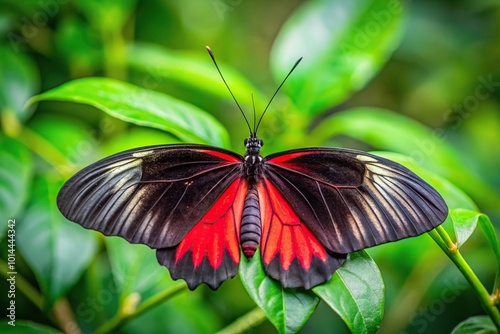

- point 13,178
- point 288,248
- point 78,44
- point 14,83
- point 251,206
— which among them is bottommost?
point 288,248

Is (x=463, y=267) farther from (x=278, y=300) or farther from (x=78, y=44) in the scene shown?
(x=78, y=44)

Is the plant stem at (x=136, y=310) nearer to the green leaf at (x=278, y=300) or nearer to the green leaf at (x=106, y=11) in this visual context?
the green leaf at (x=278, y=300)

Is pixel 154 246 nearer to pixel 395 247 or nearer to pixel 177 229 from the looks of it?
pixel 177 229

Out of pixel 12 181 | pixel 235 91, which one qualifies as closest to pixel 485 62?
pixel 235 91

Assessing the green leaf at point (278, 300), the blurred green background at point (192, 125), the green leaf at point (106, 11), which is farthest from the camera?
the green leaf at point (106, 11)

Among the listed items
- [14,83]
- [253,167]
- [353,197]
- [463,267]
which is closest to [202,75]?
[253,167]

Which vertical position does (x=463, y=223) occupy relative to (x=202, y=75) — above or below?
below

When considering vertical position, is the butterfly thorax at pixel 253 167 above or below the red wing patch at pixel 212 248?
above

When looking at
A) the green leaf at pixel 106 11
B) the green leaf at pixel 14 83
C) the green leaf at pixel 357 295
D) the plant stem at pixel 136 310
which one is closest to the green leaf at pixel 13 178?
the green leaf at pixel 14 83
